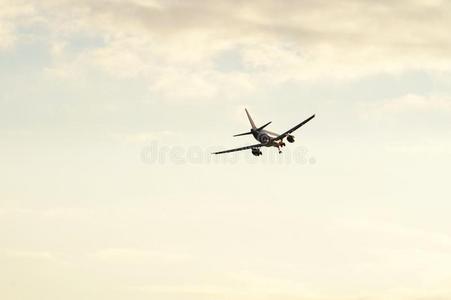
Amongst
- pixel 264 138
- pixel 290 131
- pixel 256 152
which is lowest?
pixel 256 152

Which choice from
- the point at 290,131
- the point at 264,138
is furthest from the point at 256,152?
the point at 290,131

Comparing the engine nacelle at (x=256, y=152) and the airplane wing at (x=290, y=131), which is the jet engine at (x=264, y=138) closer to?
the airplane wing at (x=290, y=131)

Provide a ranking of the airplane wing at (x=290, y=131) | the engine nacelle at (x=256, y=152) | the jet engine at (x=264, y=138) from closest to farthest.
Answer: the airplane wing at (x=290, y=131) → the engine nacelle at (x=256, y=152) → the jet engine at (x=264, y=138)

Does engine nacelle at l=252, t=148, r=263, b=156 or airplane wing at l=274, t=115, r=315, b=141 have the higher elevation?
airplane wing at l=274, t=115, r=315, b=141

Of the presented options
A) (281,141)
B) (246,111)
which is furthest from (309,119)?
(246,111)

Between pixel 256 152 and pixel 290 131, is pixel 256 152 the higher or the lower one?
the lower one

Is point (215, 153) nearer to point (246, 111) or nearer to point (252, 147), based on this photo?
point (252, 147)

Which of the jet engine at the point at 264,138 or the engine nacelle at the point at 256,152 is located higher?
the jet engine at the point at 264,138

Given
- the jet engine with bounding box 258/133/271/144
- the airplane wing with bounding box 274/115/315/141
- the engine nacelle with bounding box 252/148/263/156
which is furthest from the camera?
the jet engine with bounding box 258/133/271/144

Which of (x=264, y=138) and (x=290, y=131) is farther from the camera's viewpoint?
(x=264, y=138)

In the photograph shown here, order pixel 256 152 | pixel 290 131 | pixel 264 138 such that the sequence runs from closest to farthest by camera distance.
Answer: pixel 290 131, pixel 256 152, pixel 264 138

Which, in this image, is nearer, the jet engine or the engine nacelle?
the engine nacelle

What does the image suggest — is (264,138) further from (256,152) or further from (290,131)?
(290,131)

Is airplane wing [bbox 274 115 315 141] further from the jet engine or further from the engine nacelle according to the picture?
the engine nacelle
